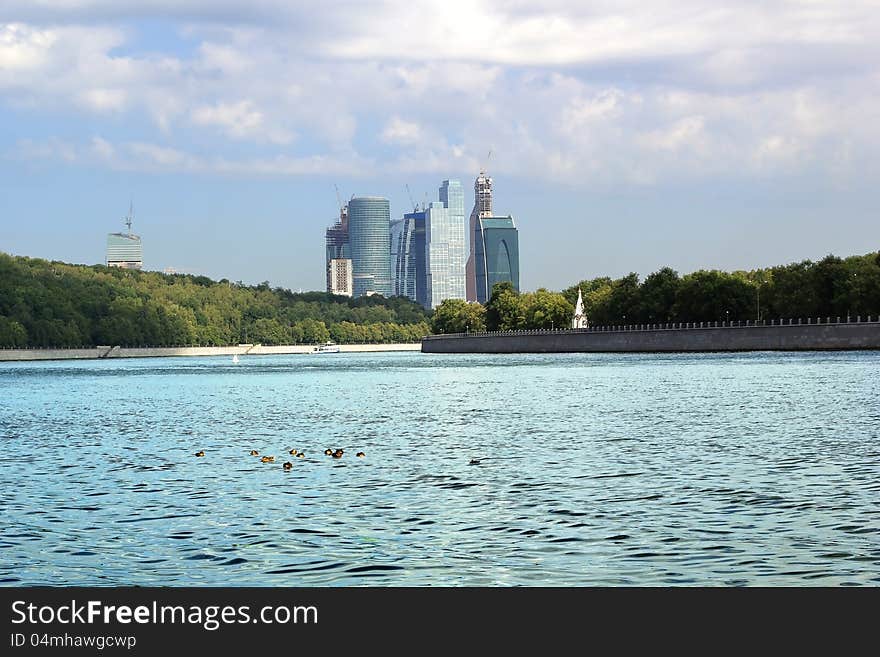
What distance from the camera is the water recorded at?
18.4 metres

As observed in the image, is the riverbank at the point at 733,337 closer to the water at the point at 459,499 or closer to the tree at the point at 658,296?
the tree at the point at 658,296

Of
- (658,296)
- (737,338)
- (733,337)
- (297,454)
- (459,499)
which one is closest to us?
(459,499)

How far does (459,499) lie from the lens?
25.7 meters

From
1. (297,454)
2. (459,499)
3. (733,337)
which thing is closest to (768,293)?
(733,337)

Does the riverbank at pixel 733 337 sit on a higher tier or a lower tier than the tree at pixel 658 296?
lower

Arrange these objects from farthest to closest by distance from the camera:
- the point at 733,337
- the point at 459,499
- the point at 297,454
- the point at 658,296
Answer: the point at 658,296 → the point at 733,337 → the point at 297,454 → the point at 459,499

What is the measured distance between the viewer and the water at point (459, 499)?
1844 centimetres

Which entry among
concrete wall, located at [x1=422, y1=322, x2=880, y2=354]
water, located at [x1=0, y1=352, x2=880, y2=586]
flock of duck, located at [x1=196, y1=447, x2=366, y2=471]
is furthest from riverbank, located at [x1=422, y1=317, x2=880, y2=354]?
flock of duck, located at [x1=196, y1=447, x2=366, y2=471]

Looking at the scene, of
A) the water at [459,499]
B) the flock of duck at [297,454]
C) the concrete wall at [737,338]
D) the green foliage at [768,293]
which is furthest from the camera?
the green foliage at [768,293]

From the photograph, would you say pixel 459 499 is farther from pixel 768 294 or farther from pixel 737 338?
pixel 768 294

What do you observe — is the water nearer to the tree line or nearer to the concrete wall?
the concrete wall

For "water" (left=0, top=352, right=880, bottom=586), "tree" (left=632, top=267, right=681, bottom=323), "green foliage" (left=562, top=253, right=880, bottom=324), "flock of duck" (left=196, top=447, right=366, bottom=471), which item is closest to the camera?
"water" (left=0, top=352, right=880, bottom=586)

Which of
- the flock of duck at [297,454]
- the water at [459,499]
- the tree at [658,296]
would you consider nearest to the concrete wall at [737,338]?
the tree at [658,296]
